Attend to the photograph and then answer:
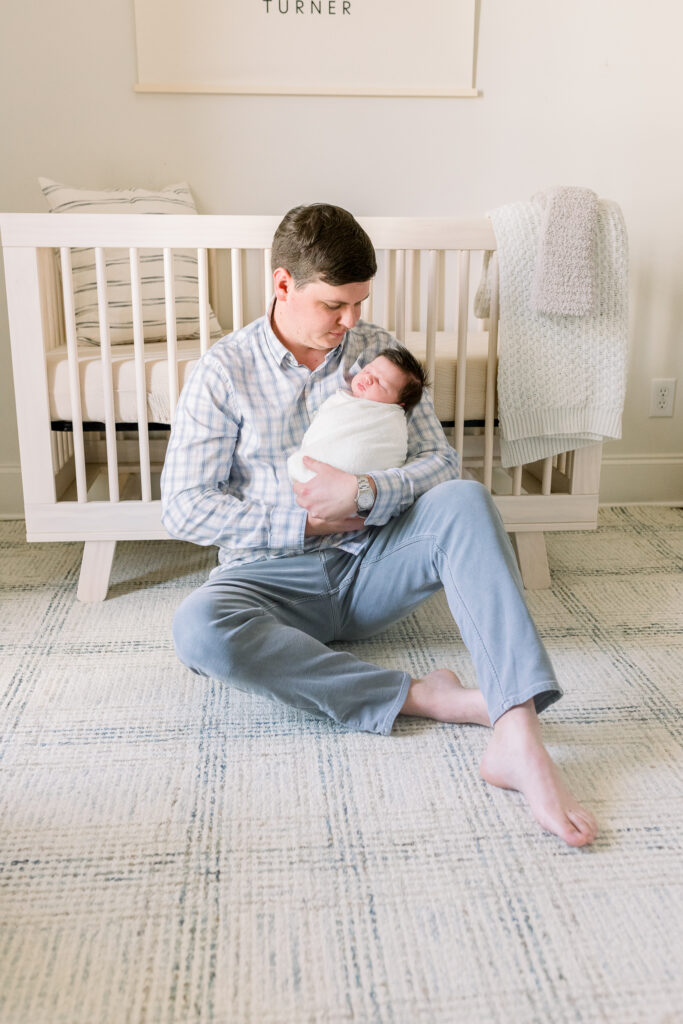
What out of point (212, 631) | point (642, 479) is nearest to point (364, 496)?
point (212, 631)

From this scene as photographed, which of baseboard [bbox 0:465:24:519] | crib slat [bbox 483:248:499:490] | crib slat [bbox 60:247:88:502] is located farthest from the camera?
baseboard [bbox 0:465:24:519]

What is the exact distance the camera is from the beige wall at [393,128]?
7.14 ft

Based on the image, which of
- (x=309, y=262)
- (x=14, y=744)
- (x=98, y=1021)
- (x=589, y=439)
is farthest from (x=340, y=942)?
(x=589, y=439)

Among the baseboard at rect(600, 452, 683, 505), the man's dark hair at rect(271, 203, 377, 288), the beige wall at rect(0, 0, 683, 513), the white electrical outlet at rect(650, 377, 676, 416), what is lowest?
the baseboard at rect(600, 452, 683, 505)

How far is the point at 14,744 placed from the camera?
4.22ft

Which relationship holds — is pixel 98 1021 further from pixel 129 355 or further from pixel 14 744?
pixel 129 355

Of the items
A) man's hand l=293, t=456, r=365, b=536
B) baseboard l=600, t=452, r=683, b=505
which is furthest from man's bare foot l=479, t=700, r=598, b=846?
baseboard l=600, t=452, r=683, b=505

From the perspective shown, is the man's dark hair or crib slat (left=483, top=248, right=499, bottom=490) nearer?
the man's dark hair

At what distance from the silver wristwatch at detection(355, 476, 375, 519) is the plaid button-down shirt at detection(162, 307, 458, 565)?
11 millimetres

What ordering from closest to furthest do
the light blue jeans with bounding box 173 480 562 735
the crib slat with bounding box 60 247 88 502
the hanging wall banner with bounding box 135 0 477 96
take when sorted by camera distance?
the light blue jeans with bounding box 173 480 562 735 < the crib slat with bounding box 60 247 88 502 < the hanging wall banner with bounding box 135 0 477 96

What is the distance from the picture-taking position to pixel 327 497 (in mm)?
1357

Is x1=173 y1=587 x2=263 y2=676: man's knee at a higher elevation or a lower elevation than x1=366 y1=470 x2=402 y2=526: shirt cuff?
lower

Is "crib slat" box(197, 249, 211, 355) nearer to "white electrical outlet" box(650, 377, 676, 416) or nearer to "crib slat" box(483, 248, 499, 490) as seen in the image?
A: "crib slat" box(483, 248, 499, 490)

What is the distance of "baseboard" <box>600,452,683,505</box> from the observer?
2.54 m
